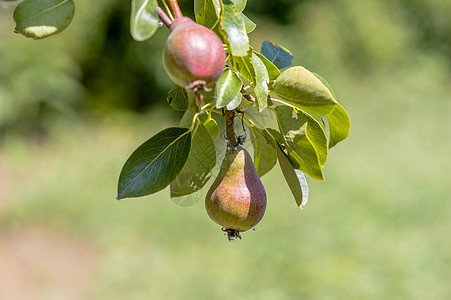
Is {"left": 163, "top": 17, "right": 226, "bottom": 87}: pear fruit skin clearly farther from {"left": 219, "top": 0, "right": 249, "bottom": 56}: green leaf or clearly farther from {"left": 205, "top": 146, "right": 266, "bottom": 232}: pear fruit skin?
{"left": 205, "top": 146, "right": 266, "bottom": 232}: pear fruit skin

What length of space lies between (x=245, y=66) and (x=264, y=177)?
3162 millimetres

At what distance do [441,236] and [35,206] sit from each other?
2349 mm

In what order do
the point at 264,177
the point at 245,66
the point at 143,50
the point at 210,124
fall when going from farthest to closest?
1. the point at 143,50
2. the point at 264,177
3. the point at 210,124
4. the point at 245,66

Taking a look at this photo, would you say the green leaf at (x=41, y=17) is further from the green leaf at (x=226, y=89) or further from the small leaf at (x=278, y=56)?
the small leaf at (x=278, y=56)

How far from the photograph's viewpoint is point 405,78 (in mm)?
5320

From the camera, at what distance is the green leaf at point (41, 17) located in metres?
0.49

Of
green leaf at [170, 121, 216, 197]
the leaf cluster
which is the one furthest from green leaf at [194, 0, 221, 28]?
green leaf at [170, 121, 216, 197]

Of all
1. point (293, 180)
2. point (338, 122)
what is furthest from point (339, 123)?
point (293, 180)

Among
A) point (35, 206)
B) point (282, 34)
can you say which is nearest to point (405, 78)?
point (282, 34)

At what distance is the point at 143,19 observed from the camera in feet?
1.34

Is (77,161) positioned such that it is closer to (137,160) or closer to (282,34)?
(282,34)

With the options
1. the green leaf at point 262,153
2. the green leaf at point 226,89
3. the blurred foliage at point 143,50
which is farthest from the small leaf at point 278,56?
the blurred foliage at point 143,50

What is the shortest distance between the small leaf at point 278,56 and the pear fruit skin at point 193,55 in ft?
0.87

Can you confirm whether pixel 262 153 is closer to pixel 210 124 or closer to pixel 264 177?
pixel 210 124
